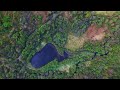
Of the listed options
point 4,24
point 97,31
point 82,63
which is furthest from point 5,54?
point 97,31

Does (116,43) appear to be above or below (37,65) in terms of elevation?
above

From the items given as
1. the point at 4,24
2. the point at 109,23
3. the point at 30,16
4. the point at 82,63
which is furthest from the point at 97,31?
the point at 4,24

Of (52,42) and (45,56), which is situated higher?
(52,42)
